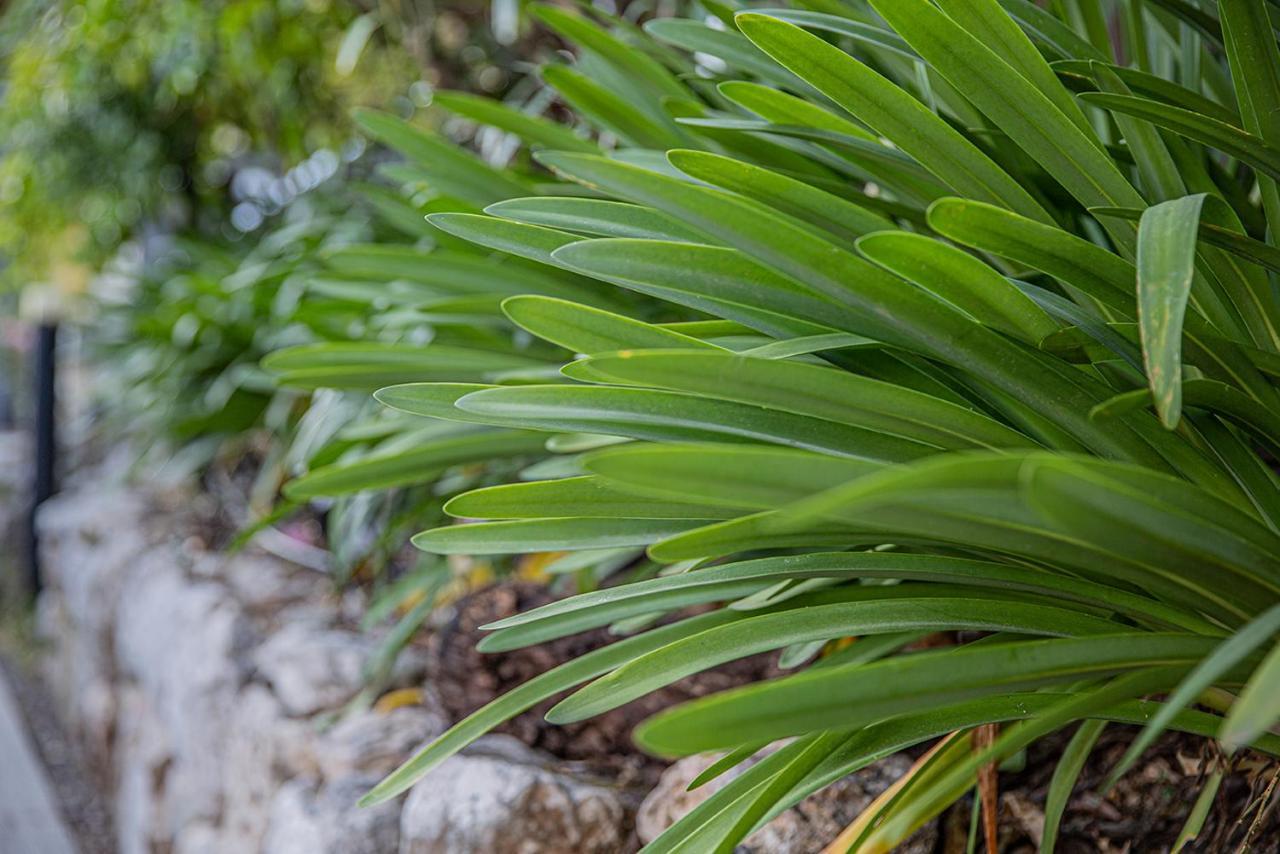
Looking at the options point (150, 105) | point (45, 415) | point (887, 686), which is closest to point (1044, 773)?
point (887, 686)

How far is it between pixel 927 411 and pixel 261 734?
1.07 meters

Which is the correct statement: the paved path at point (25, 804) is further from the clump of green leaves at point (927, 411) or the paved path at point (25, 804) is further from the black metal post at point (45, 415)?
the clump of green leaves at point (927, 411)

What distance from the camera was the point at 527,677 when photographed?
103 centimetres

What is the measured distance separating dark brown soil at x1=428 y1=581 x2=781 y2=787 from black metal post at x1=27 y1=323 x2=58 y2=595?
8.93 ft

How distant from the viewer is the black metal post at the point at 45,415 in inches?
127

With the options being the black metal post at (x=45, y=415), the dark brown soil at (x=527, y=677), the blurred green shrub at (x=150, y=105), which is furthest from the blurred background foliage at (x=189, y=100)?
the dark brown soil at (x=527, y=677)

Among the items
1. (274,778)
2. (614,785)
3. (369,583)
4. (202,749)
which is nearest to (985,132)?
(614,785)

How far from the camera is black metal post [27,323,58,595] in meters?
3.23

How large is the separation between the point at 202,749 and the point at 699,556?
1.31 meters

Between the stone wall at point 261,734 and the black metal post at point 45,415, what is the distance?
0.57 meters

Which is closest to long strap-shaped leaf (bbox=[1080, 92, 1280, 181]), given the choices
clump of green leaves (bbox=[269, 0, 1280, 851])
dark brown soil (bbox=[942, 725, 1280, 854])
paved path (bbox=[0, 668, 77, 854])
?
clump of green leaves (bbox=[269, 0, 1280, 851])

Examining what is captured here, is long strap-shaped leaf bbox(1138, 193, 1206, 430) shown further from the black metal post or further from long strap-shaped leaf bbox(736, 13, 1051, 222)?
the black metal post

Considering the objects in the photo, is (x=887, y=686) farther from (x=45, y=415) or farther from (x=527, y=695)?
(x=45, y=415)

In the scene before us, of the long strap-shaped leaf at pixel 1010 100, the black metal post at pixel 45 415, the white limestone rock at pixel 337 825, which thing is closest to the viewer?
the long strap-shaped leaf at pixel 1010 100
